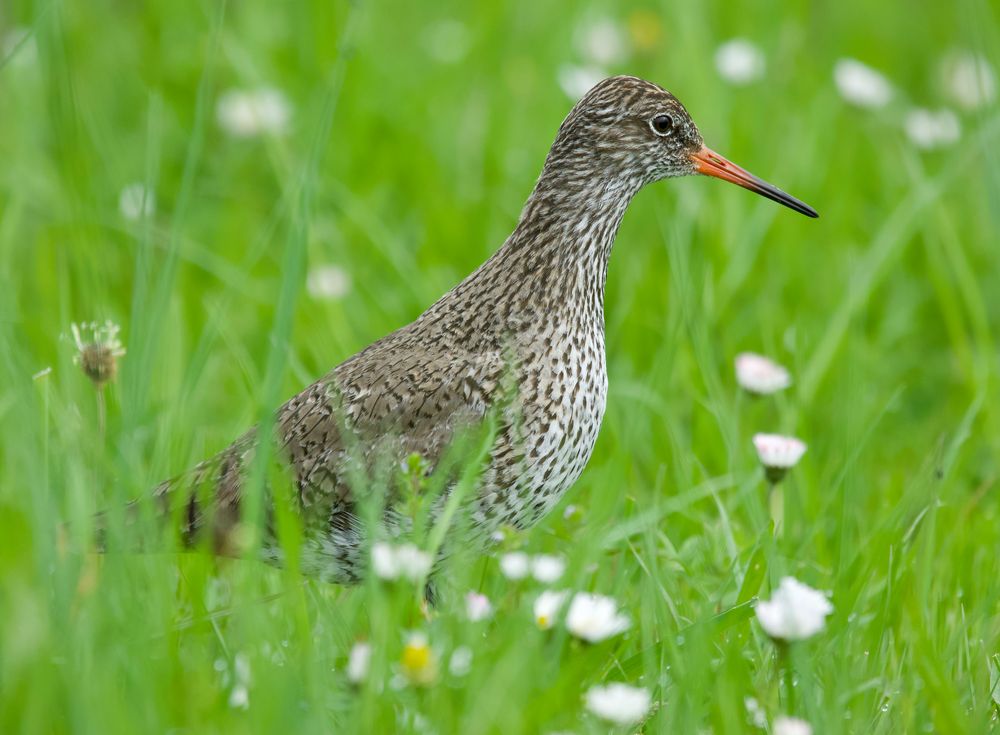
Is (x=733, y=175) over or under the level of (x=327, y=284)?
under

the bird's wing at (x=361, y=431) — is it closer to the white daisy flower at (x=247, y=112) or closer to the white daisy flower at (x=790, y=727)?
the white daisy flower at (x=790, y=727)

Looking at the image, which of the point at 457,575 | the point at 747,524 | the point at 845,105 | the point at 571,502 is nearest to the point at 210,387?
the point at 571,502

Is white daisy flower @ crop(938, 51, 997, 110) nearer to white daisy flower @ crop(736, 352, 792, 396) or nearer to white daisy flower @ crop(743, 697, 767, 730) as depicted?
white daisy flower @ crop(736, 352, 792, 396)

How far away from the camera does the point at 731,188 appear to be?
718 cm

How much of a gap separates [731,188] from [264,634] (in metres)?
4.23

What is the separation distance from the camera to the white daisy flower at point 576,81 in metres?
7.73

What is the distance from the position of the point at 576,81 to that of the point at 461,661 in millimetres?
4744

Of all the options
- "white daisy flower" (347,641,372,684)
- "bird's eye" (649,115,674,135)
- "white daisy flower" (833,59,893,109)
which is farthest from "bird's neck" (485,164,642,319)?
"white daisy flower" (833,59,893,109)

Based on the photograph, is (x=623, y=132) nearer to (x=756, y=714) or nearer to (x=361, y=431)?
(x=361, y=431)

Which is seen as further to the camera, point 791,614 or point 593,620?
point 593,620

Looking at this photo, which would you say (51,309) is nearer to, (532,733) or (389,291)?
(389,291)

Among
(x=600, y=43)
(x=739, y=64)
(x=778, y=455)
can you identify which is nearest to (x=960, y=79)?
(x=739, y=64)

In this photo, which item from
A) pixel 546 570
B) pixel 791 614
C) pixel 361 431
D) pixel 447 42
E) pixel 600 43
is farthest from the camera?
pixel 447 42

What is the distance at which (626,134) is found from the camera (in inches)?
197
